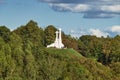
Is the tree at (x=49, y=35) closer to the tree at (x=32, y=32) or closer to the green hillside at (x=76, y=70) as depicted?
the tree at (x=32, y=32)

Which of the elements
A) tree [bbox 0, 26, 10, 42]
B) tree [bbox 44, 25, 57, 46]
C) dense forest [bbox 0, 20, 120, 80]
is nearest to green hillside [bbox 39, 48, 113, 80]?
dense forest [bbox 0, 20, 120, 80]

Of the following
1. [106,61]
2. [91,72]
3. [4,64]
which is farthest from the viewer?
[106,61]

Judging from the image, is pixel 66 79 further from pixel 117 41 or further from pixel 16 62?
pixel 117 41

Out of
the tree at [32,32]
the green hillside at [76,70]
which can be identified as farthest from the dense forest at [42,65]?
the tree at [32,32]

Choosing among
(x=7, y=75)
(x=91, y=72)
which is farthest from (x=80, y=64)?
(x=7, y=75)

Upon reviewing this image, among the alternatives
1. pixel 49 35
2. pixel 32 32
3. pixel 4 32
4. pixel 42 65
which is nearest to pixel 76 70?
pixel 42 65

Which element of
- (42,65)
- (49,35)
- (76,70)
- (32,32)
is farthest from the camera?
(49,35)

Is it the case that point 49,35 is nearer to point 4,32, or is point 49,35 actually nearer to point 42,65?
point 4,32

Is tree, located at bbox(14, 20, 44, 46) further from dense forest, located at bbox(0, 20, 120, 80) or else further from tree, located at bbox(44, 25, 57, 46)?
dense forest, located at bbox(0, 20, 120, 80)

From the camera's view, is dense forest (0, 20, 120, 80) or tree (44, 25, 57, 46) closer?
dense forest (0, 20, 120, 80)

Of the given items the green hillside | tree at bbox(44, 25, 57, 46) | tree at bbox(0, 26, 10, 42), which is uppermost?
tree at bbox(0, 26, 10, 42)

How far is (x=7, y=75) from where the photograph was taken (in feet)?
345

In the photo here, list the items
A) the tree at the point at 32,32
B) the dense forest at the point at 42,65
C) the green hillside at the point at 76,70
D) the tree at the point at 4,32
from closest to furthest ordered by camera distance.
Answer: the dense forest at the point at 42,65
the green hillside at the point at 76,70
the tree at the point at 4,32
the tree at the point at 32,32

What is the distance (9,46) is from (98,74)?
17.7 meters
